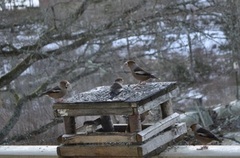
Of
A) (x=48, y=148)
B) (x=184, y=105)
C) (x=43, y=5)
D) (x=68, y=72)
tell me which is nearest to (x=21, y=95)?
(x=68, y=72)

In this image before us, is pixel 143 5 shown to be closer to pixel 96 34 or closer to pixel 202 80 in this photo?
pixel 96 34

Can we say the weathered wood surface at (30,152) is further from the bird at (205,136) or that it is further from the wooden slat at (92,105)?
the bird at (205,136)

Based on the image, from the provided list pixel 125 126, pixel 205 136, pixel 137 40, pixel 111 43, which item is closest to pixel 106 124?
pixel 125 126

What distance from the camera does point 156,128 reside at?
163 centimetres

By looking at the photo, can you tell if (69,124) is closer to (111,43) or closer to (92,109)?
(92,109)

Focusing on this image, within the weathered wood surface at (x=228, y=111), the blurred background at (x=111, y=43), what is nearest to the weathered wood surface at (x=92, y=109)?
the weathered wood surface at (x=228, y=111)

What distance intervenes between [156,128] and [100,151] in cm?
21

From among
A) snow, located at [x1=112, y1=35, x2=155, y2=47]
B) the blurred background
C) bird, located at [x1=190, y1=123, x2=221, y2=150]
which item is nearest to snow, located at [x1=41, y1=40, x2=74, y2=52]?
the blurred background

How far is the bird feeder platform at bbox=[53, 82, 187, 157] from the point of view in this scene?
1534 millimetres

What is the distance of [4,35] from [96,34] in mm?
952

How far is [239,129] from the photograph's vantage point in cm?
365

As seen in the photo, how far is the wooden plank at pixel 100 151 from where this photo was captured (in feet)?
5.10

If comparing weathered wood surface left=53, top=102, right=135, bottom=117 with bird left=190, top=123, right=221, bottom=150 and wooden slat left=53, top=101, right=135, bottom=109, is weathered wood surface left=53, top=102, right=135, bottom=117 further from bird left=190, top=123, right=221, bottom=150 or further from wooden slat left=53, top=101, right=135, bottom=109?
bird left=190, top=123, right=221, bottom=150

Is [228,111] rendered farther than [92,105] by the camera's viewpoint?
Yes
